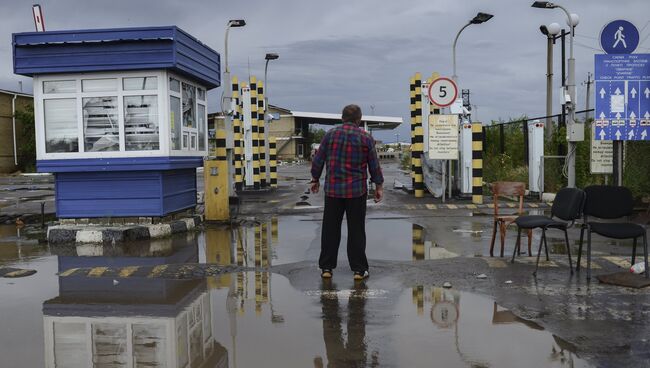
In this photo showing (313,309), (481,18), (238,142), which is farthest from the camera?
(238,142)

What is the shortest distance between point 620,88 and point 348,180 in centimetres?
430

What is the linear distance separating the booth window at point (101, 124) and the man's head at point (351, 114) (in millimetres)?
5112

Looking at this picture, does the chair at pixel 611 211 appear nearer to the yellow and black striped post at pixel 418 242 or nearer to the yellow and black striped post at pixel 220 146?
the yellow and black striped post at pixel 418 242

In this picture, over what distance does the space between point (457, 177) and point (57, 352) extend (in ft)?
46.0

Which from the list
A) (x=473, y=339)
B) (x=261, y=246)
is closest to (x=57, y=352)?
(x=473, y=339)

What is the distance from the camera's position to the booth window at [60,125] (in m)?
11.0

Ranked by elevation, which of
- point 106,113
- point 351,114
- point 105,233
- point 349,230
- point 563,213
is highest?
point 106,113

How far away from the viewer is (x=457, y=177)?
1769cm

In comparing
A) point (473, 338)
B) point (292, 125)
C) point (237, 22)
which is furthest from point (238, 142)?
point (292, 125)

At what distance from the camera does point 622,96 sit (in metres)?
8.88

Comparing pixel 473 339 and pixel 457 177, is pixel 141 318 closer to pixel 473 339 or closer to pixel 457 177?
pixel 473 339

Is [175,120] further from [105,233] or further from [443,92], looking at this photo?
[443,92]

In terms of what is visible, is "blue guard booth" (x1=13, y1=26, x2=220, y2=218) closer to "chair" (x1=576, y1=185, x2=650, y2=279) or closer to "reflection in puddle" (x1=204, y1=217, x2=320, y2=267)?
"reflection in puddle" (x1=204, y1=217, x2=320, y2=267)

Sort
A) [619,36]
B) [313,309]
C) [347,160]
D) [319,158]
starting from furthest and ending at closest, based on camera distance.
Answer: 1. [619,36]
2. [319,158]
3. [347,160]
4. [313,309]
